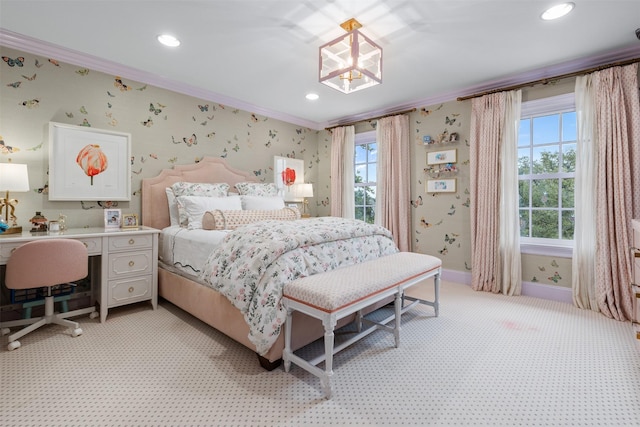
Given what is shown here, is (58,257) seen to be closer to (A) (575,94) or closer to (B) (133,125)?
(B) (133,125)

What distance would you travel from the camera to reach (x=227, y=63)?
9.80 ft

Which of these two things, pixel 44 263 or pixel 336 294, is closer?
pixel 336 294

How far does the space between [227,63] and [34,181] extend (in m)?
2.05

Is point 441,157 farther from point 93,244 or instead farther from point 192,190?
point 93,244

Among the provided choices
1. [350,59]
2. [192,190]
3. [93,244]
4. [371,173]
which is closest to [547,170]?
[371,173]

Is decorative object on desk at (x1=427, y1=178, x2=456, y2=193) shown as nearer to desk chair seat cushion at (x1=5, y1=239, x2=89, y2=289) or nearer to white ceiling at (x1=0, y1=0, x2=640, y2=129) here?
white ceiling at (x1=0, y1=0, x2=640, y2=129)

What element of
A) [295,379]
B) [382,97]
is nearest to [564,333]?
[295,379]

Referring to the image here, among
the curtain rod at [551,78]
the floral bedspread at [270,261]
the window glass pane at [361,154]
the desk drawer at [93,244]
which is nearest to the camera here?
the floral bedspread at [270,261]

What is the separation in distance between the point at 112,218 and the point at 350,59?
8.71 ft

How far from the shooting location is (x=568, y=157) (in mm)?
3217

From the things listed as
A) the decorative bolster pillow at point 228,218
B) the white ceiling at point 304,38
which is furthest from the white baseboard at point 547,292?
the decorative bolster pillow at point 228,218

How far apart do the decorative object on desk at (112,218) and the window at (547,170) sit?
4.39 m

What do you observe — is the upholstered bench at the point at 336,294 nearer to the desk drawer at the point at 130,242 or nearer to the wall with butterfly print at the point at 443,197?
the desk drawer at the point at 130,242

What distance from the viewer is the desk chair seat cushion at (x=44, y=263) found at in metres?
2.03
